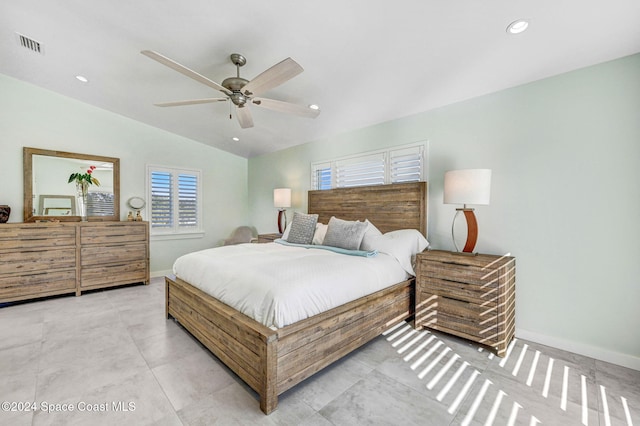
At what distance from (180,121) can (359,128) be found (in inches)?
122

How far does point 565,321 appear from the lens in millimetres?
2424

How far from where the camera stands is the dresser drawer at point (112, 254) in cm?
399

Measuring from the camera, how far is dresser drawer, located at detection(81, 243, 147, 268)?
3.99 m

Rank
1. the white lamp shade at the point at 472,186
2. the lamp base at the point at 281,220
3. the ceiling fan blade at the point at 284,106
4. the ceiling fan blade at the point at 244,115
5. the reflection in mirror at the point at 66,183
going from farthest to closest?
1. the lamp base at the point at 281,220
2. the reflection in mirror at the point at 66,183
3. the ceiling fan blade at the point at 244,115
4. the ceiling fan blade at the point at 284,106
5. the white lamp shade at the point at 472,186

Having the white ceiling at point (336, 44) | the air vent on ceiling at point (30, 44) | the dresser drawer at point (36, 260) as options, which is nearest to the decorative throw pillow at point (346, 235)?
the white ceiling at point (336, 44)

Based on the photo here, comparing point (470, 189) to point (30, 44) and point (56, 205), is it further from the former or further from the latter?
point (56, 205)

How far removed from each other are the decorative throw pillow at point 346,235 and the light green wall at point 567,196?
105 cm

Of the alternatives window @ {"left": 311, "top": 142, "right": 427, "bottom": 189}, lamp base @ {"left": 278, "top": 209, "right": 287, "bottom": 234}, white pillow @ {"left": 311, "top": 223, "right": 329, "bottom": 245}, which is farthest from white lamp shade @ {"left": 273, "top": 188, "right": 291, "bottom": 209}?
white pillow @ {"left": 311, "top": 223, "right": 329, "bottom": 245}

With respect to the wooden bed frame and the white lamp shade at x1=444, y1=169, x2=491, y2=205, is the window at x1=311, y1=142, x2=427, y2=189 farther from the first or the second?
the white lamp shade at x1=444, y1=169, x2=491, y2=205

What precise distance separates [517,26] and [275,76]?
1.87m

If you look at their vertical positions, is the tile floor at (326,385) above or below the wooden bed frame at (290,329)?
below

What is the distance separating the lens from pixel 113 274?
421 centimetres

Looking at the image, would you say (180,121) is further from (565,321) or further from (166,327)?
(565,321)

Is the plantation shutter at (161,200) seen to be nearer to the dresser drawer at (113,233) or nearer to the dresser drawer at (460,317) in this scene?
the dresser drawer at (113,233)
